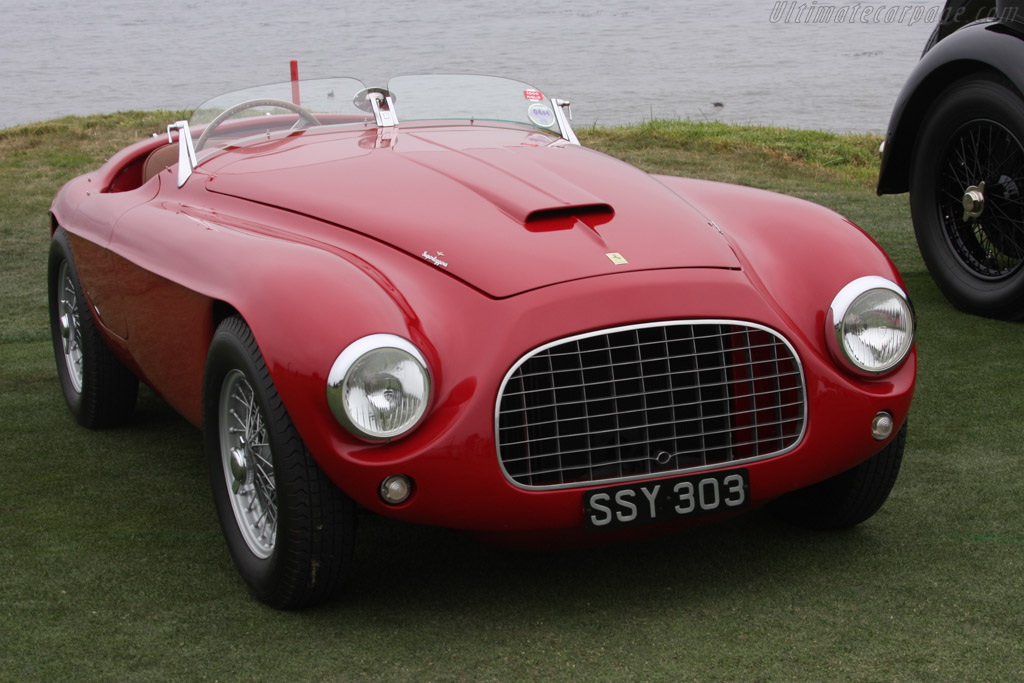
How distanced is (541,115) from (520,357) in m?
2.02

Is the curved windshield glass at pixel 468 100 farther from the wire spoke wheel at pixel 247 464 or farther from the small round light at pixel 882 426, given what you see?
the small round light at pixel 882 426

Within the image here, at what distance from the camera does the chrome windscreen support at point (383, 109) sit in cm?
433

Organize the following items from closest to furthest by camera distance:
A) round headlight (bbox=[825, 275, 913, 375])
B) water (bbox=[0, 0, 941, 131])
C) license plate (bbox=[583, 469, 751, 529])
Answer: license plate (bbox=[583, 469, 751, 529]) → round headlight (bbox=[825, 275, 913, 375]) → water (bbox=[0, 0, 941, 131])

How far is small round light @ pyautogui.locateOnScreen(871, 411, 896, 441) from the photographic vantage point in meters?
2.97

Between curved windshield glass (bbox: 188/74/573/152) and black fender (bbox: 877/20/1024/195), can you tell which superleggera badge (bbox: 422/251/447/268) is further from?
black fender (bbox: 877/20/1024/195)

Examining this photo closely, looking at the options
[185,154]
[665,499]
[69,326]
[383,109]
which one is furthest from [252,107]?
[665,499]

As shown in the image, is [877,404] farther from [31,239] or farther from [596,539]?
[31,239]

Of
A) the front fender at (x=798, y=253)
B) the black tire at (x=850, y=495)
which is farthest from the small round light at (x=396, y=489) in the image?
the black tire at (x=850, y=495)

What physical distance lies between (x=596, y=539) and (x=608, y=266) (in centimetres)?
68

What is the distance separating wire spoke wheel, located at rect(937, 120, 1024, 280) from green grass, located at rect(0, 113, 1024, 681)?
136cm

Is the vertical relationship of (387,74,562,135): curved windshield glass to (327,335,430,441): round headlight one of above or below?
above

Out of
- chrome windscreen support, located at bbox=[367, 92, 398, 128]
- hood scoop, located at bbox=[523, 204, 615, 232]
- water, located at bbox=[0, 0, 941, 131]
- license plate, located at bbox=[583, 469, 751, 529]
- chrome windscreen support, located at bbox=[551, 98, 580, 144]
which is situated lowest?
water, located at bbox=[0, 0, 941, 131]

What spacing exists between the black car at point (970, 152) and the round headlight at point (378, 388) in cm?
367

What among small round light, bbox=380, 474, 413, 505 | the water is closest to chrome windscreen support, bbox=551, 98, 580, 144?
small round light, bbox=380, 474, 413, 505
